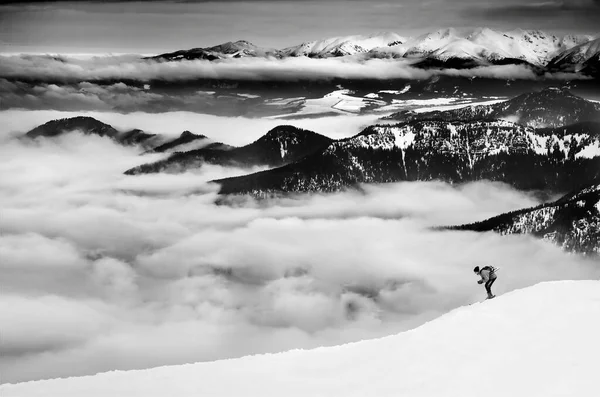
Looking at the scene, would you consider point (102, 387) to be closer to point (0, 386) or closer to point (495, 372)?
point (0, 386)

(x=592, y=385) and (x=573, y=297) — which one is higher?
(x=573, y=297)

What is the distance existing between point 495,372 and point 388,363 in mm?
5430

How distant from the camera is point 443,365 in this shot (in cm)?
2934

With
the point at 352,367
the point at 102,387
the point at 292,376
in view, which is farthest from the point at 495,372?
the point at 102,387

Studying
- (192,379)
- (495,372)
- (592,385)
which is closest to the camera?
(592,385)

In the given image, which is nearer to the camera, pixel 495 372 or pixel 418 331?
pixel 495 372

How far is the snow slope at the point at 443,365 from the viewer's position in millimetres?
26828

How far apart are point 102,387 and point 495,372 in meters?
17.1

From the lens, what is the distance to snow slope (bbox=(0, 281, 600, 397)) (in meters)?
26.8

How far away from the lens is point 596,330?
30031 mm

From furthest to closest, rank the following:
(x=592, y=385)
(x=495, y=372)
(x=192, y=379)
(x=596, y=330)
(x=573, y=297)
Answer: (x=573, y=297) → (x=192, y=379) → (x=596, y=330) → (x=495, y=372) → (x=592, y=385)

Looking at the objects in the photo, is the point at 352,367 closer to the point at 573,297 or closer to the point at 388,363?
→ the point at 388,363

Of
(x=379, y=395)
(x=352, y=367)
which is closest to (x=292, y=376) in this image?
(x=352, y=367)

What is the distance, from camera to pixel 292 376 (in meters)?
32.2
